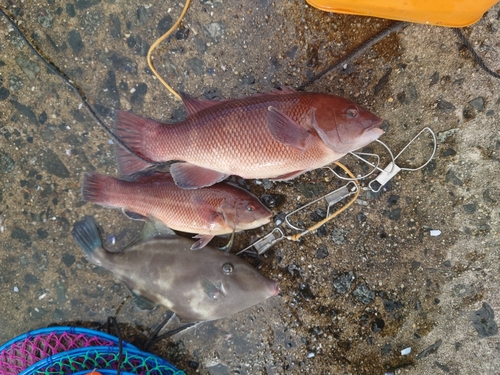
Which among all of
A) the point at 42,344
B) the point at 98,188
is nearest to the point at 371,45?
the point at 98,188

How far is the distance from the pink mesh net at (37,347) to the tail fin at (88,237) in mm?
688

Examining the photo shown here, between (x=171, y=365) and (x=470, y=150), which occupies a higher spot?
(x=470, y=150)

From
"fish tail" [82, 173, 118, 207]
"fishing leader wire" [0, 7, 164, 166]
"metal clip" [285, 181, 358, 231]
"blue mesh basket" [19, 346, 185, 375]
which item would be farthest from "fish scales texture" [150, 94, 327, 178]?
"blue mesh basket" [19, 346, 185, 375]

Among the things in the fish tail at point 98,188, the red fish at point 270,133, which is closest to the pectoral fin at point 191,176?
the red fish at point 270,133

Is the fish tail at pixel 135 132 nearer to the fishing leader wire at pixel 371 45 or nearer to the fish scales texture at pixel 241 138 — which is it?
the fish scales texture at pixel 241 138

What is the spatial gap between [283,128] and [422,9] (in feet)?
3.45

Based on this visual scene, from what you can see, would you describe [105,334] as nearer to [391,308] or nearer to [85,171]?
[85,171]

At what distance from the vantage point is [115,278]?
8.57ft

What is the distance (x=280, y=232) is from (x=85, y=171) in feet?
5.15

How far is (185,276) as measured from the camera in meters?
2.29

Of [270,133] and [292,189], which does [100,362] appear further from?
[270,133]

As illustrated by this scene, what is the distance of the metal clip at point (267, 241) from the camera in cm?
249

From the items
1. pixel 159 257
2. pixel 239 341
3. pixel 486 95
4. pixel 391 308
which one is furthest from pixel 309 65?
pixel 239 341

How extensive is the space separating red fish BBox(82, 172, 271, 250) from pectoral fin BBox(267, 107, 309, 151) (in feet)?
1.79
